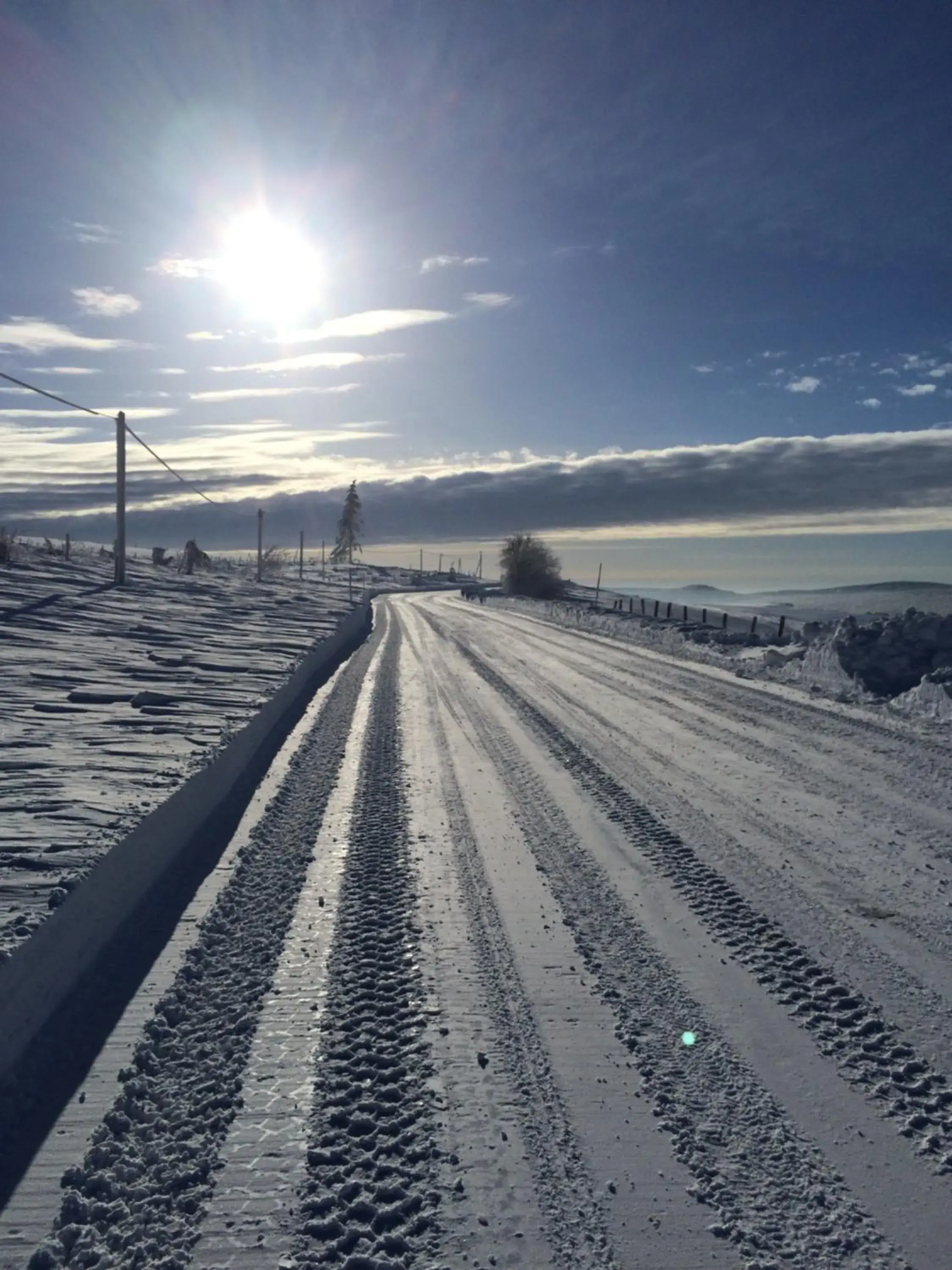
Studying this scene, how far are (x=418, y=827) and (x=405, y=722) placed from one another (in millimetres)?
4660

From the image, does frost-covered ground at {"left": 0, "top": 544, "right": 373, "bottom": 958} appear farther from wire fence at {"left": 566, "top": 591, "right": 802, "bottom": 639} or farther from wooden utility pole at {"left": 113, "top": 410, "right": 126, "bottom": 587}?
wire fence at {"left": 566, "top": 591, "right": 802, "bottom": 639}

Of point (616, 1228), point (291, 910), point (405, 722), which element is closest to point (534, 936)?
point (291, 910)

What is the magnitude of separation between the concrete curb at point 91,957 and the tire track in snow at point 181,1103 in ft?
0.75

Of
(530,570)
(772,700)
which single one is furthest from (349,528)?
(772,700)

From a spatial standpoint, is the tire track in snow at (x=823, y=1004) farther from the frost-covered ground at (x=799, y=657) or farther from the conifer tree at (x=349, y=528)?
the conifer tree at (x=349, y=528)

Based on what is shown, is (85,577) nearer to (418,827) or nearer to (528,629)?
(528,629)

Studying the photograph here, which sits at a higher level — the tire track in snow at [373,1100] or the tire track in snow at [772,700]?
the tire track in snow at [772,700]

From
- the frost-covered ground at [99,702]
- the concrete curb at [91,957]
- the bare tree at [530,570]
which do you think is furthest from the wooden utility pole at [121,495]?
the bare tree at [530,570]

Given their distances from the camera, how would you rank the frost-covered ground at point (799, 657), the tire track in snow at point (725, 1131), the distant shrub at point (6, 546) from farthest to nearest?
the distant shrub at point (6, 546), the frost-covered ground at point (799, 657), the tire track in snow at point (725, 1131)

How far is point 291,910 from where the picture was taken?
4.87m

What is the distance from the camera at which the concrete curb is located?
124 inches

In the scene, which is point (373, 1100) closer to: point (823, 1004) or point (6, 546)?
point (823, 1004)

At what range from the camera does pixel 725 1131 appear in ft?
9.71

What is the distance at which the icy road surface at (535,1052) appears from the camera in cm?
254
